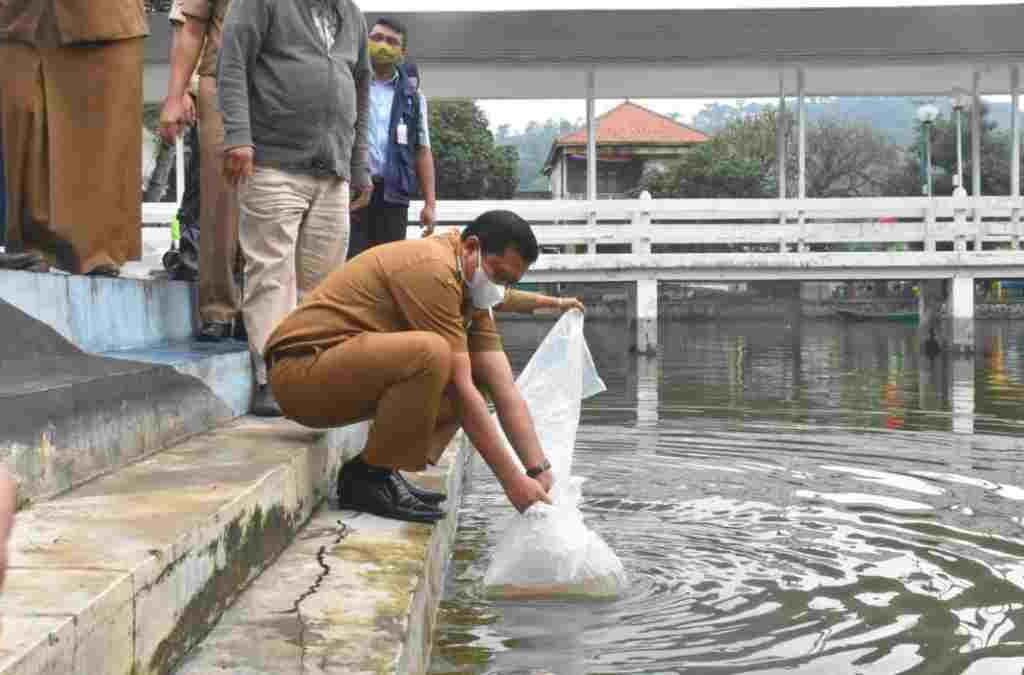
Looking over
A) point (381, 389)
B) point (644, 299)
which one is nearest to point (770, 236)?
point (644, 299)

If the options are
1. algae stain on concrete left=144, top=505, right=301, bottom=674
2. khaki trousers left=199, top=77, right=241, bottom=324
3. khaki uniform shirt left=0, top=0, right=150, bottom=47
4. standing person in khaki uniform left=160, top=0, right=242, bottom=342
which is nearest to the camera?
algae stain on concrete left=144, top=505, right=301, bottom=674

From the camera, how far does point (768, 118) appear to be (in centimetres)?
5650

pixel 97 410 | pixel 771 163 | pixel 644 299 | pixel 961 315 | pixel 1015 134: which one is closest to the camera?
pixel 97 410

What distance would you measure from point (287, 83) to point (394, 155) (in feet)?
5.78

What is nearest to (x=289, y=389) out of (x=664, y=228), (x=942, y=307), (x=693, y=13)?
(x=664, y=228)

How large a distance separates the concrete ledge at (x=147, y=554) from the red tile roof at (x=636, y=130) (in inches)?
1803

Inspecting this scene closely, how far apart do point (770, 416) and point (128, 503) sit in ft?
20.2

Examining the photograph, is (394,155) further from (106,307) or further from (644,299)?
(644,299)

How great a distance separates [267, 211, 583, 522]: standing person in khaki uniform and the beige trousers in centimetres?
125

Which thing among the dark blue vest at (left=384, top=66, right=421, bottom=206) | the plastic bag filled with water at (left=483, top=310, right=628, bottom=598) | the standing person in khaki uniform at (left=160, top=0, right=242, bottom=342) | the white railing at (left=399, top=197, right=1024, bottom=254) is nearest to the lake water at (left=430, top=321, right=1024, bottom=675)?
the plastic bag filled with water at (left=483, top=310, right=628, bottom=598)

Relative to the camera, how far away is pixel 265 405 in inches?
172

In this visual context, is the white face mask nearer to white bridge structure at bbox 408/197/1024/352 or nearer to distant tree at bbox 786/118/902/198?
white bridge structure at bbox 408/197/1024/352

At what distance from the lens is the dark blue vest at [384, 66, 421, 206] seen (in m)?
5.97

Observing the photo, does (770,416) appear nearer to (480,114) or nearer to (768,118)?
(480,114)
